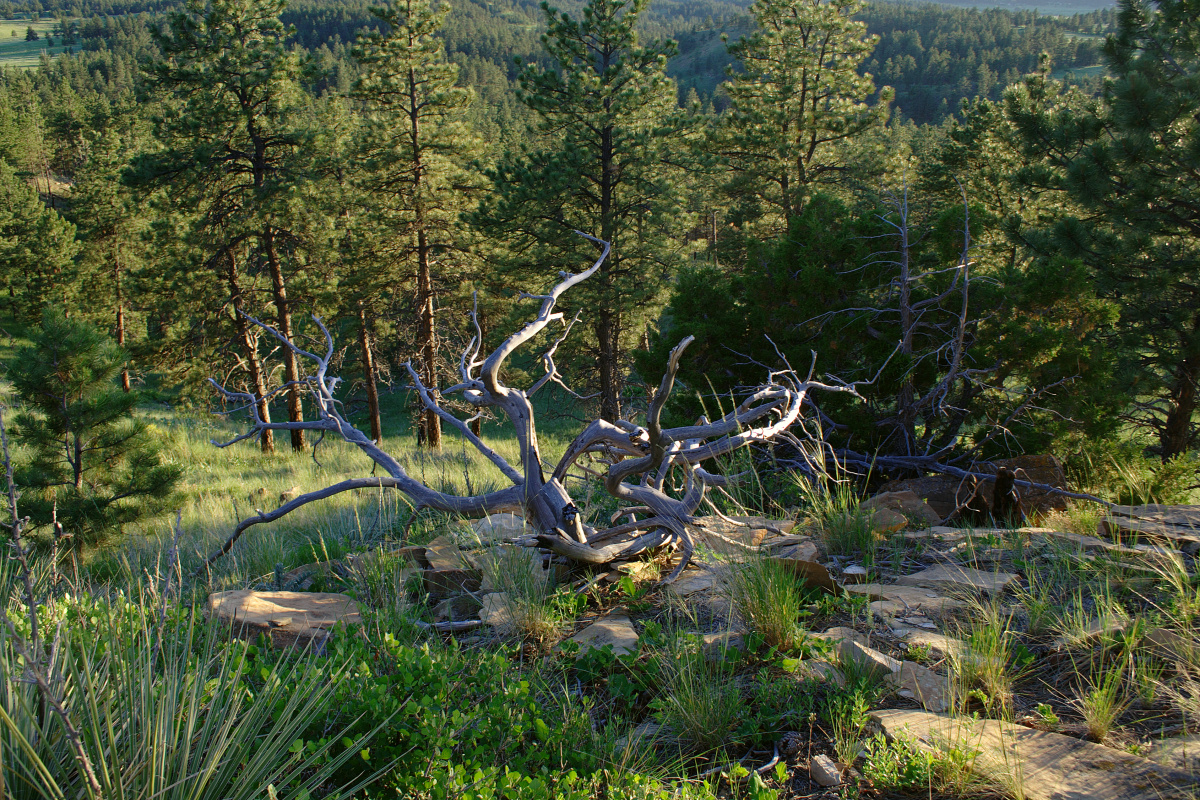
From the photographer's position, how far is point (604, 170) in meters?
15.6

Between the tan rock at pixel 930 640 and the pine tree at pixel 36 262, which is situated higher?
the tan rock at pixel 930 640

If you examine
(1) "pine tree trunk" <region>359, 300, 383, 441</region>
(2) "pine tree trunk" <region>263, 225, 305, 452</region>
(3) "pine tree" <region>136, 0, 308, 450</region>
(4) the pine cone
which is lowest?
(1) "pine tree trunk" <region>359, 300, 383, 441</region>

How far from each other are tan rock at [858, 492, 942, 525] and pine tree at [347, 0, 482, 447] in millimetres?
12415

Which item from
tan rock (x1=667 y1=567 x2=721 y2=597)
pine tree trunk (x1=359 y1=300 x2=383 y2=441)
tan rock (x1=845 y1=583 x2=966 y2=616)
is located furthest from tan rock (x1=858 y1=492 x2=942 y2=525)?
pine tree trunk (x1=359 y1=300 x2=383 y2=441)

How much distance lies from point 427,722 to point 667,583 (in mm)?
1551

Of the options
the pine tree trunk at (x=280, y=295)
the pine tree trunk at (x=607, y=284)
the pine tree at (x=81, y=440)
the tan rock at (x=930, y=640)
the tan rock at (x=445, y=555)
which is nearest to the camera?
the tan rock at (x=930, y=640)

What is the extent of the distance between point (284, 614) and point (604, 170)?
13.9 metres

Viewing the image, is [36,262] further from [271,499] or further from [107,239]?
[271,499]

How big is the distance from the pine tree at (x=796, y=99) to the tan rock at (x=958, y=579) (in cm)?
1536

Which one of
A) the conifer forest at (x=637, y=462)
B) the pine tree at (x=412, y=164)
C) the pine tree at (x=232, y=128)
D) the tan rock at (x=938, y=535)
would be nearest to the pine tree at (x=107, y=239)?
the conifer forest at (x=637, y=462)

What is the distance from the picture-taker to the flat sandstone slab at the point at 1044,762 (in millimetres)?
1783

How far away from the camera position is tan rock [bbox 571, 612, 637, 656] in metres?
2.71

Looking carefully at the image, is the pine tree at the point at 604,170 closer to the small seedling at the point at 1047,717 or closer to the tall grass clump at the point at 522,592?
the tall grass clump at the point at 522,592

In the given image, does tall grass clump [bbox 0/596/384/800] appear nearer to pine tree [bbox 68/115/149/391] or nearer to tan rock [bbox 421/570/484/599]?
tan rock [bbox 421/570/484/599]
